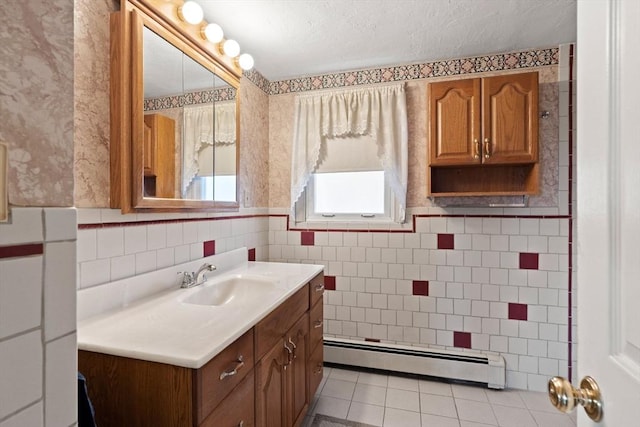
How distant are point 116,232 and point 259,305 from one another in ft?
2.06

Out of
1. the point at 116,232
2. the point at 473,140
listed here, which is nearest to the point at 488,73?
the point at 473,140

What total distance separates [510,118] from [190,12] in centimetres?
186

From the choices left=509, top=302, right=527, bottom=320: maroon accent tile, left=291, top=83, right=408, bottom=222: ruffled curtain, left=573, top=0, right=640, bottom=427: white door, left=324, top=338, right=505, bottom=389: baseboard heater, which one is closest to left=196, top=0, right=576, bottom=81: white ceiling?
left=291, top=83, right=408, bottom=222: ruffled curtain

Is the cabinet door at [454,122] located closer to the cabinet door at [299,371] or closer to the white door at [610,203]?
the cabinet door at [299,371]

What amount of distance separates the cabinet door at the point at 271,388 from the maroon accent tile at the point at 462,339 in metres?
1.42

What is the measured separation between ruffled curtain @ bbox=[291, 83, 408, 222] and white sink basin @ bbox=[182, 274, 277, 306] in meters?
0.88

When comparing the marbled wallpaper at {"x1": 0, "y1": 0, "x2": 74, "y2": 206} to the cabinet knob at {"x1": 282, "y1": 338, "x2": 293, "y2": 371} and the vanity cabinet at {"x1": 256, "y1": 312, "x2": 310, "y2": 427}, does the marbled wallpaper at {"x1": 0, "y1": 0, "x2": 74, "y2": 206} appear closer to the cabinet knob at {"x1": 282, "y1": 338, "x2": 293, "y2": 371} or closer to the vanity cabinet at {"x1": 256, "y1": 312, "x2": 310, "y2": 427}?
the vanity cabinet at {"x1": 256, "y1": 312, "x2": 310, "y2": 427}

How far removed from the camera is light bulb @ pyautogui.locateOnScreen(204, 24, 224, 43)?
1.67 m

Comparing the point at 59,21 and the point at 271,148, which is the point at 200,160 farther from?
the point at 59,21

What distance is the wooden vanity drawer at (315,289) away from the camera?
1.78 metres


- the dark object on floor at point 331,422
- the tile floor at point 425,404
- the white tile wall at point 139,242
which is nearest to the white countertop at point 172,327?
the white tile wall at point 139,242

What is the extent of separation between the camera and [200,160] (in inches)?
67.3

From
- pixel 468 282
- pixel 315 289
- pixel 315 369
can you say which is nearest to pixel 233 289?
pixel 315 289

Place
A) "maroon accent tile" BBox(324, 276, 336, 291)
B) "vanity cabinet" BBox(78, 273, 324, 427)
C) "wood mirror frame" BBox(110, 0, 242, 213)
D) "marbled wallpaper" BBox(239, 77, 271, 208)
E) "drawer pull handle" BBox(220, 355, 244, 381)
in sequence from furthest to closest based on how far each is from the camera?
"maroon accent tile" BBox(324, 276, 336, 291) < "marbled wallpaper" BBox(239, 77, 271, 208) < "wood mirror frame" BBox(110, 0, 242, 213) < "drawer pull handle" BBox(220, 355, 244, 381) < "vanity cabinet" BBox(78, 273, 324, 427)
